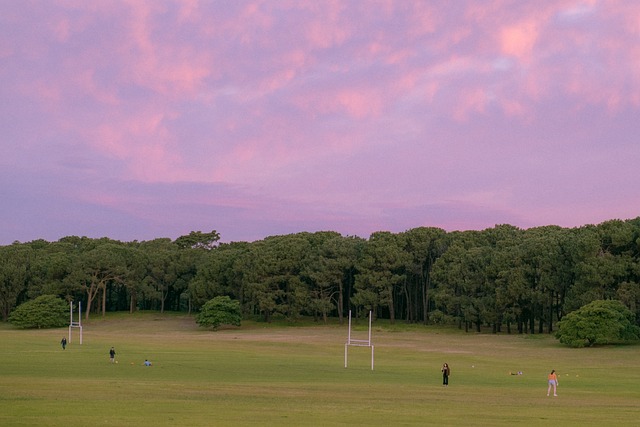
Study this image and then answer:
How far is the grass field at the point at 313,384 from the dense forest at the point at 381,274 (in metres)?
11.2

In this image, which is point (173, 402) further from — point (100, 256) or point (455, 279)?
point (100, 256)

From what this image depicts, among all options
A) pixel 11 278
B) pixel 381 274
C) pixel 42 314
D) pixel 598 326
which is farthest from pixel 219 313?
pixel 598 326

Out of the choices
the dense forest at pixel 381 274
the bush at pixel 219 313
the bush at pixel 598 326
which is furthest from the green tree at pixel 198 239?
the bush at pixel 598 326

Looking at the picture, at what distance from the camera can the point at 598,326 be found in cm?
7875

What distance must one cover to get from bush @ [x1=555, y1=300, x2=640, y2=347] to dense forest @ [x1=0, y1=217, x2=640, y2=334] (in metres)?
6.18

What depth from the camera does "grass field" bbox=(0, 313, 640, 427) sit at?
1008 inches

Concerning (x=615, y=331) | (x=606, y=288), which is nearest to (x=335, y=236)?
(x=606, y=288)

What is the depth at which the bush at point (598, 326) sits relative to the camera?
7838 centimetres

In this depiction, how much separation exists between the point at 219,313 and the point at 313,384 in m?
72.3

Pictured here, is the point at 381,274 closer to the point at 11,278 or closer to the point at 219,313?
the point at 219,313

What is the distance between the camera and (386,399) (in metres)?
33.1

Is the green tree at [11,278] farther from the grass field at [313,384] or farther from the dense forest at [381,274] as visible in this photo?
the grass field at [313,384]

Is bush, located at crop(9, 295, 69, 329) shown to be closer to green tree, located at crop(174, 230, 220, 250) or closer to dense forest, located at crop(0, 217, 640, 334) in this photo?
dense forest, located at crop(0, 217, 640, 334)

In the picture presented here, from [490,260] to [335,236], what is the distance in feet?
111
